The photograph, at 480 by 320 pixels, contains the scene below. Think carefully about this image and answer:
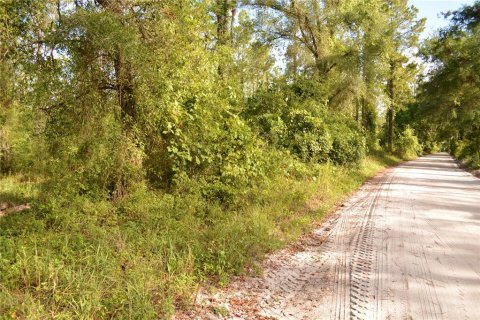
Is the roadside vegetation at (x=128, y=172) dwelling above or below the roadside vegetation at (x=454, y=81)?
below

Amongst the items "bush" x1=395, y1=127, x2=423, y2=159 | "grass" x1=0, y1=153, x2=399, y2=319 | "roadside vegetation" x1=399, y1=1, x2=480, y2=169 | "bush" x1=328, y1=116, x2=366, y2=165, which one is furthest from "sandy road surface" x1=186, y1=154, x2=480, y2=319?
"bush" x1=395, y1=127, x2=423, y2=159

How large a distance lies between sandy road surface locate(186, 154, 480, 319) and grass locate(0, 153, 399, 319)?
18.7 inches

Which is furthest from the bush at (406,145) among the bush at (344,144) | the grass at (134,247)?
the grass at (134,247)

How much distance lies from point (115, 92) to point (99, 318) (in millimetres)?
5253

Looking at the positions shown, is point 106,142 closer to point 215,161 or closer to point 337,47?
point 215,161

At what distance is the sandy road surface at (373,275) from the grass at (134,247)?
0.47 meters

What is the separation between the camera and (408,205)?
10742 mm

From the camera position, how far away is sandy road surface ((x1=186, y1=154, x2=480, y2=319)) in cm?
454

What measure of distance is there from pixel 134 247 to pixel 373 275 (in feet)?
11.8

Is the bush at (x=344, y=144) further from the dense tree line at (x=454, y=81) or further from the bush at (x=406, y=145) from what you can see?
the bush at (x=406, y=145)

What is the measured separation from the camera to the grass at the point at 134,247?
4066mm

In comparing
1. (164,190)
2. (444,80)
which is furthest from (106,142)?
(444,80)

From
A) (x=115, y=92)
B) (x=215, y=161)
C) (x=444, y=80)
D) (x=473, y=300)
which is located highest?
(x=444, y=80)

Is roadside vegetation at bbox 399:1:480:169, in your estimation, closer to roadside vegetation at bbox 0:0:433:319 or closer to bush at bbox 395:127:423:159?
bush at bbox 395:127:423:159
